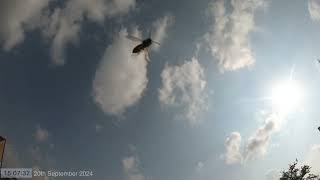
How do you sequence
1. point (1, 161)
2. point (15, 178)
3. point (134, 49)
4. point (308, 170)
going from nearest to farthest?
point (134, 49) → point (1, 161) → point (15, 178) → point (308, 170)

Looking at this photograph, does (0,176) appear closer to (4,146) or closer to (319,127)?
(4,146)

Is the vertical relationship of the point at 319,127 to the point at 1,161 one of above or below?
above

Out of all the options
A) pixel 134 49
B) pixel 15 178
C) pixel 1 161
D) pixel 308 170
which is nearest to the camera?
pixel 134 49

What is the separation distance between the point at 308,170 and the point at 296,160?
295cm

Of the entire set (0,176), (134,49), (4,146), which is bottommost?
(134,49)

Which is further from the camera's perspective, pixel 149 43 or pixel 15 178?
pixel 15 178

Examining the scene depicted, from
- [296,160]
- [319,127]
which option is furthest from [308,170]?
[319,127]

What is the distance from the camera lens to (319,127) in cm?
6588

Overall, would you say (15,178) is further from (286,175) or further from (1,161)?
(286,175)

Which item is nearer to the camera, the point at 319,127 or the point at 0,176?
the point at 0,176

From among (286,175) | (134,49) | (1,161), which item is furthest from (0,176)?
(286,175)

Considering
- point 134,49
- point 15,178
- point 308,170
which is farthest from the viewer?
point 308,170

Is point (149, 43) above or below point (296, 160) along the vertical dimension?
below

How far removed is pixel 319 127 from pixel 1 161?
2275 inches
